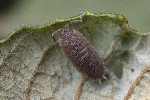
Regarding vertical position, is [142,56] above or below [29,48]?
below

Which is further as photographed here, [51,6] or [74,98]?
[51,6]

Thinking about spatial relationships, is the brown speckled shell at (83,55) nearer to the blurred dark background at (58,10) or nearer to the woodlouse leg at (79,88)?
the woodlouse leg at (79,88)

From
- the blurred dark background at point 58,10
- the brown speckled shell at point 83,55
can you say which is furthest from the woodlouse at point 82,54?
the blurred dark background at point 58,10

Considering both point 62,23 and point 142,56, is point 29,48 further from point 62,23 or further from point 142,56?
point 142,56

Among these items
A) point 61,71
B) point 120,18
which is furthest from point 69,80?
point 120,18

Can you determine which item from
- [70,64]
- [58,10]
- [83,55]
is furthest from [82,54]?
[58,10]
